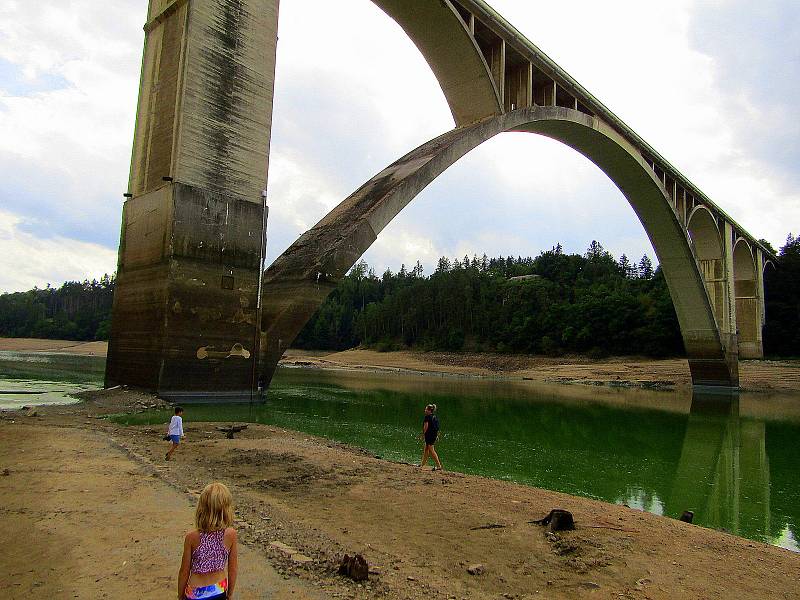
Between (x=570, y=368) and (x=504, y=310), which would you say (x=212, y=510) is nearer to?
(x=570, y=368)

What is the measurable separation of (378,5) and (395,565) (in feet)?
66.6

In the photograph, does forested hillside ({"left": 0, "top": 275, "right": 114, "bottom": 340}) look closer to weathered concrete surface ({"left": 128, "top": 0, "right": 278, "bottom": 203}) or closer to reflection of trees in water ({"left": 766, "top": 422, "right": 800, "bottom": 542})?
weathered concrete surface ({"left": 128, "top": 0, "right": 278, "bottom": 203})

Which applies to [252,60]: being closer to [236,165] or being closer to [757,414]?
[236,165]

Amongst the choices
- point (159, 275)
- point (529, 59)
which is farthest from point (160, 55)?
point (529, 59)

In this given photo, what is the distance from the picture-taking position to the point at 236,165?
1563 cm

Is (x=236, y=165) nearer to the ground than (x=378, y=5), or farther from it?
nearer to the ground

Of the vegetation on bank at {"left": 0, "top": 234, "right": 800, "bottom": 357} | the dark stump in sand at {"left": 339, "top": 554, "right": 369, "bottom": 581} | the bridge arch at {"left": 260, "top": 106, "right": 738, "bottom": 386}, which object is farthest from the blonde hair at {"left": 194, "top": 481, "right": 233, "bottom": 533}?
the vegetation on bank at {"left": 0, "top": 234, "right": 800, "bottom": 357}

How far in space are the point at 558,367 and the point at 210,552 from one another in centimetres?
5385

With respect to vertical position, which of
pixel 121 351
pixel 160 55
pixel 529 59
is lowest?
pixel 121 351

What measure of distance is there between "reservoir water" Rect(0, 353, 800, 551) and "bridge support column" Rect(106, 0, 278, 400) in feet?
5.62

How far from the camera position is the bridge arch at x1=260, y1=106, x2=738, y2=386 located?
15.5m

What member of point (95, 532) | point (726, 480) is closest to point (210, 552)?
point (95, 532)

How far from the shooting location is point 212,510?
8.24ft

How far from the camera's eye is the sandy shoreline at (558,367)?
40125 mm
